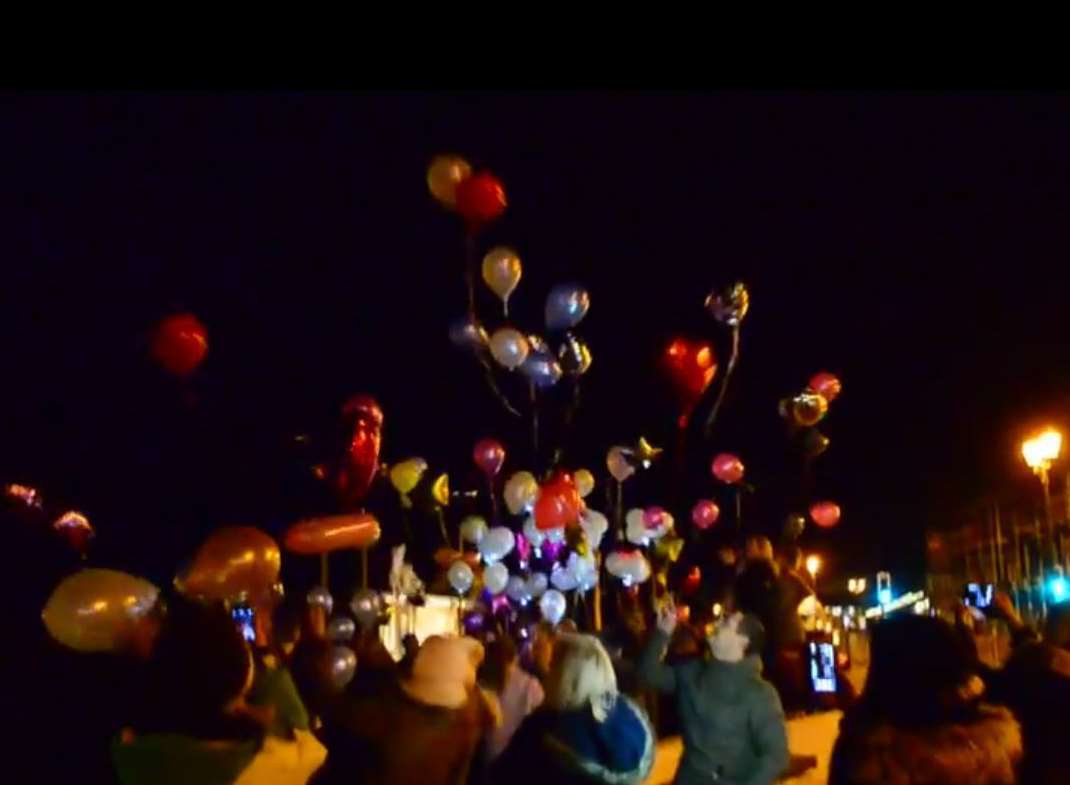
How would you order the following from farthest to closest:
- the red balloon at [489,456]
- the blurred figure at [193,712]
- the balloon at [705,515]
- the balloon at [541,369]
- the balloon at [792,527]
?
the balloon at [705,515]
the red balloon at [489,456]
the balloon at [792,527]
the balloon at [541,369]
the blurred figure at [193,712]

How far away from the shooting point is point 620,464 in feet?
41.4

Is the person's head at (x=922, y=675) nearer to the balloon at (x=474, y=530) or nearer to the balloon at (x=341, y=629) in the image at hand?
the balloon at (x=341, y=629)

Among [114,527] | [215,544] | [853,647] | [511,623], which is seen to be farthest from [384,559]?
[215,544]

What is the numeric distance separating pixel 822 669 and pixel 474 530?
656cm

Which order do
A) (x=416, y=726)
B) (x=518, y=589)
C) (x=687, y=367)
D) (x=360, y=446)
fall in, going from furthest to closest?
(x=518, y=589) < (x=360, y=446) < (x=687, y=367) < (x=416, y=726)

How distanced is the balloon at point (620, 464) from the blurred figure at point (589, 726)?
26.3ft

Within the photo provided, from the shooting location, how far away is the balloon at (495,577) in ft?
47.5

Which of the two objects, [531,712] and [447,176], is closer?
[531,712]

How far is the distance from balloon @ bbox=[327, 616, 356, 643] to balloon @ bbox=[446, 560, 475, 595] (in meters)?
2.10

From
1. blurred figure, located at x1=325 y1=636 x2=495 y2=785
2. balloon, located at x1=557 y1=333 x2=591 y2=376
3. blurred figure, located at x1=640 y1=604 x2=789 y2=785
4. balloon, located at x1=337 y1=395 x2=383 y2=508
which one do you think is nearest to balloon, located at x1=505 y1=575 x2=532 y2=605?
balloon, located at x1=337 y1=395 x2=383 y2=508

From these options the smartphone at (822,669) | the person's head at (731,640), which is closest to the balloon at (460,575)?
the smartphone at (822,669)

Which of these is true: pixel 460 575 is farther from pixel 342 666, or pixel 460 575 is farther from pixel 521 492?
pixel 342 666

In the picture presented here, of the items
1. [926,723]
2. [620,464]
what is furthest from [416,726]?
[620,464]

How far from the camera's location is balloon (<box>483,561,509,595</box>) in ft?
47.5
